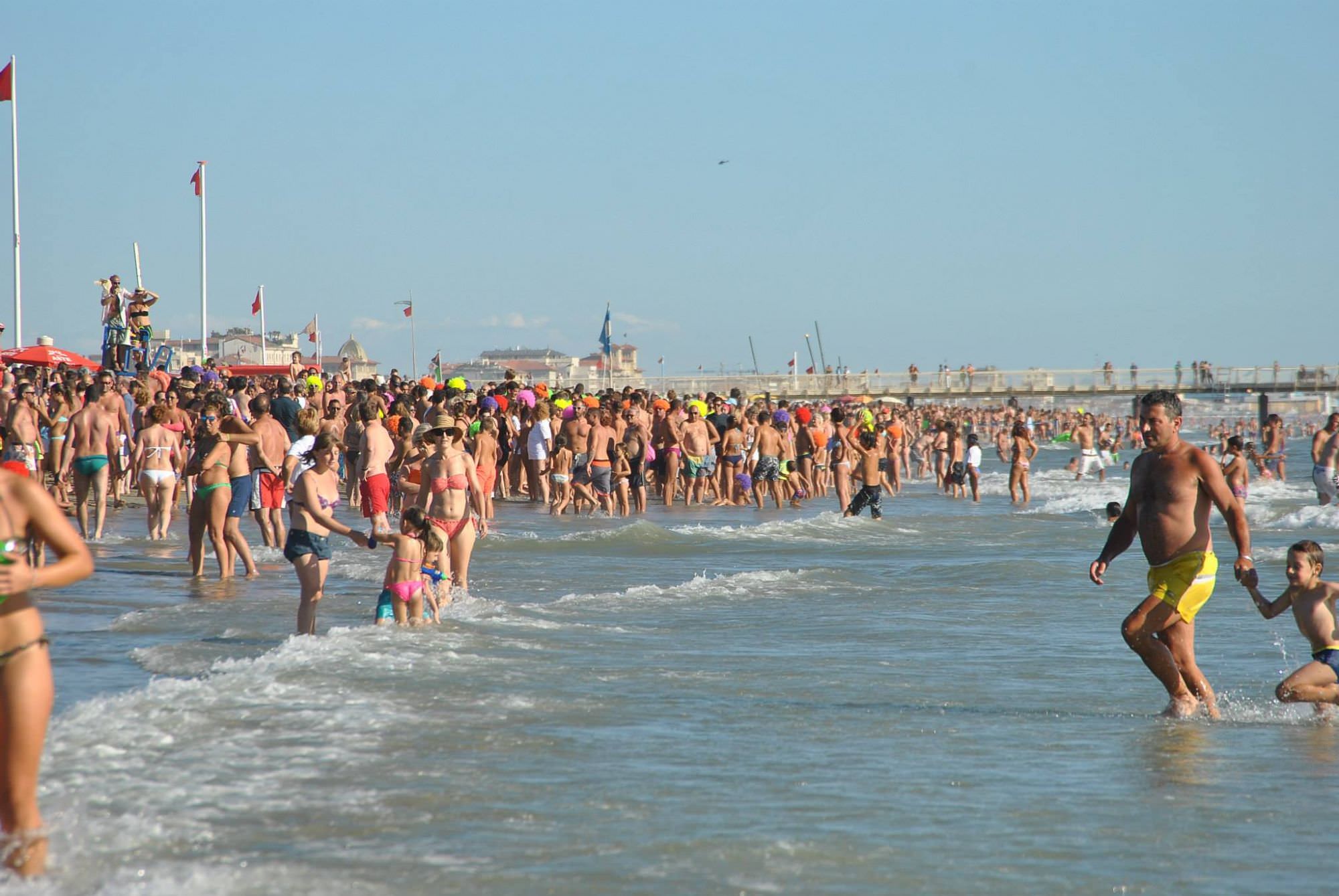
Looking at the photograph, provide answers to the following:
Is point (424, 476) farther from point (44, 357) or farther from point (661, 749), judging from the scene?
point (44, 357)

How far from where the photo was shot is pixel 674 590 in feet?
38.3

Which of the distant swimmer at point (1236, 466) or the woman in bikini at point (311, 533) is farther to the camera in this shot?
the distant swimmer at point (1236, 466)

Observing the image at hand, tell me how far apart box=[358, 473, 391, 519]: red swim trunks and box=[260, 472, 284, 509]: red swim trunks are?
153 centimetres

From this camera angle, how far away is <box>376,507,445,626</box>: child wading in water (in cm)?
816

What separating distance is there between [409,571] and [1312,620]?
4878 mm

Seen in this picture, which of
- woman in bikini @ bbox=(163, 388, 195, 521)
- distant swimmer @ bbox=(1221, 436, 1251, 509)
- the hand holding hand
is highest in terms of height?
woman in bikini @ bbox=(163, 388, 195, 521)

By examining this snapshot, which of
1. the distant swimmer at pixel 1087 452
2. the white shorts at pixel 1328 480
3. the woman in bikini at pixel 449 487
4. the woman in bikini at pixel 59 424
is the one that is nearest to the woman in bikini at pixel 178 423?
the woman in bikini at pixel 59 424

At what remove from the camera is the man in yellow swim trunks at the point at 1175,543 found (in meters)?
6.40

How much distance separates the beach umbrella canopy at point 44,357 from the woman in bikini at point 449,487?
15676mm

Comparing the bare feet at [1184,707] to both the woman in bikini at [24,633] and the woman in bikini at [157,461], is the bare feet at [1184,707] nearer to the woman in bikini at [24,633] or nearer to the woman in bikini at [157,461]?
the woman in bikini at [24,633]

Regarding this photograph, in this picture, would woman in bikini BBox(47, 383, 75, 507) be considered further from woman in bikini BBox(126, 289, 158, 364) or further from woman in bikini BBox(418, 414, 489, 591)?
woman in bikini BBox(126, 289, 158, 364)

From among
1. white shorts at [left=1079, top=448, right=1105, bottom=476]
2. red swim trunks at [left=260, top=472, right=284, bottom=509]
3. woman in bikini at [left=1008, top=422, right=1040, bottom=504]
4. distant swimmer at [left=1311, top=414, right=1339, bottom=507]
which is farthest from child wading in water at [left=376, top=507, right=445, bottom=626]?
white shorts at [left=1079, top=448, right=1105, bottom=476]

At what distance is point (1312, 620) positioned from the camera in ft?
21.9

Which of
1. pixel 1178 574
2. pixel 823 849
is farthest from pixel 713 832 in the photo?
pixel 1178 574
